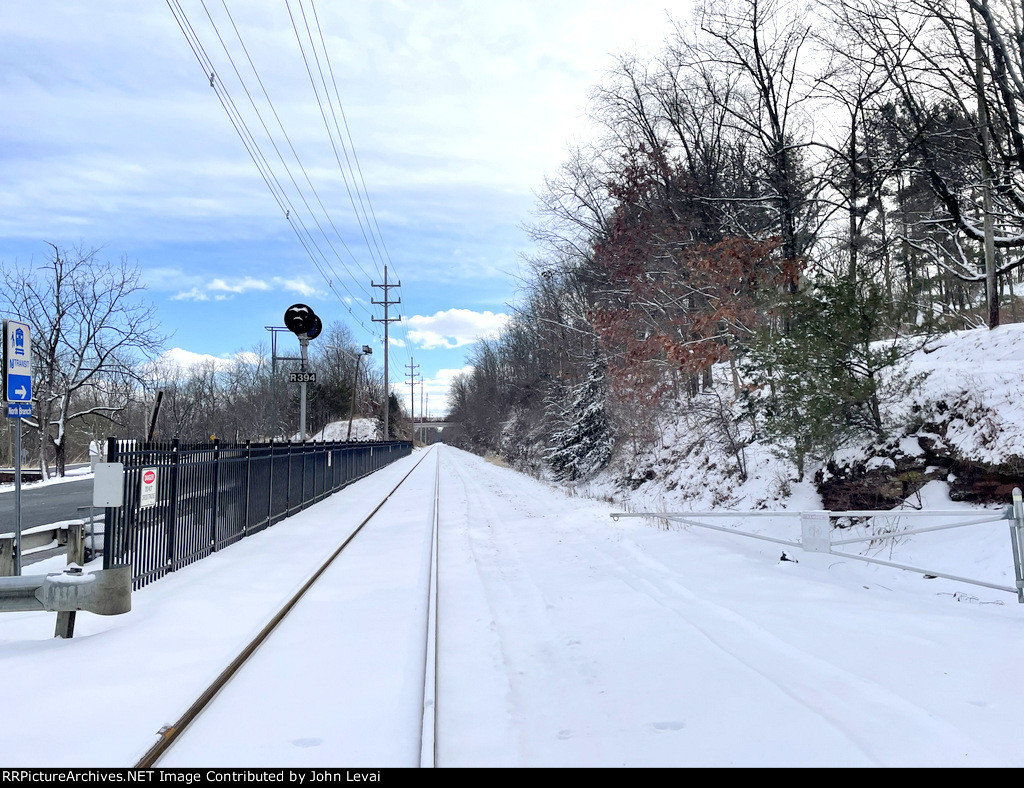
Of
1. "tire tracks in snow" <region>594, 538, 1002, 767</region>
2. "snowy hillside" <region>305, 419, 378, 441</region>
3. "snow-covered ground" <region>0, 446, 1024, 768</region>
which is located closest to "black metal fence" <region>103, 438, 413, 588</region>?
"snow-covered ground" <region>0, 446, 1024, 768</region>

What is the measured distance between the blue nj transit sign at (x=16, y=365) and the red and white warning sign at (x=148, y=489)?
1793 mm

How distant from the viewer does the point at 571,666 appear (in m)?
5.22

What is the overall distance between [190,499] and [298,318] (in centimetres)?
2024

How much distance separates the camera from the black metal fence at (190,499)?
26.5 ft

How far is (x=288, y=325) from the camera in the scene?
29391mm

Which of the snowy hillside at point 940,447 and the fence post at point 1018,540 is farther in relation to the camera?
the snowy hillside at point 940,447

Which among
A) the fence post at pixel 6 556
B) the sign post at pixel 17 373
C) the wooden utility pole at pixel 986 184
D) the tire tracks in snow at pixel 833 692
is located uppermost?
the wooden utility pole at pixel 986 184

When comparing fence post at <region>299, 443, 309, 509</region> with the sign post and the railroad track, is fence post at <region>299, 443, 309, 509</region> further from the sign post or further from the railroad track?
the railroad track

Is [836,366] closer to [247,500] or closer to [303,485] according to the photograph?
[247,500]

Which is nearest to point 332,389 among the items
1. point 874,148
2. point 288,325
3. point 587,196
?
point 288,325

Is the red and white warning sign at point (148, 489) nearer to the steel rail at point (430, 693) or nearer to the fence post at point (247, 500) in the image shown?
the steel rail at point (430, 693)

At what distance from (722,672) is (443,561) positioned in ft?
18.3

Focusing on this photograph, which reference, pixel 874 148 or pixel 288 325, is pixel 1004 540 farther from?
pixel 288 325

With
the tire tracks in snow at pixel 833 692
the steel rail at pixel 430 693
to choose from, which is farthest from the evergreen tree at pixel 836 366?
the steel rail at pixel 430 693
